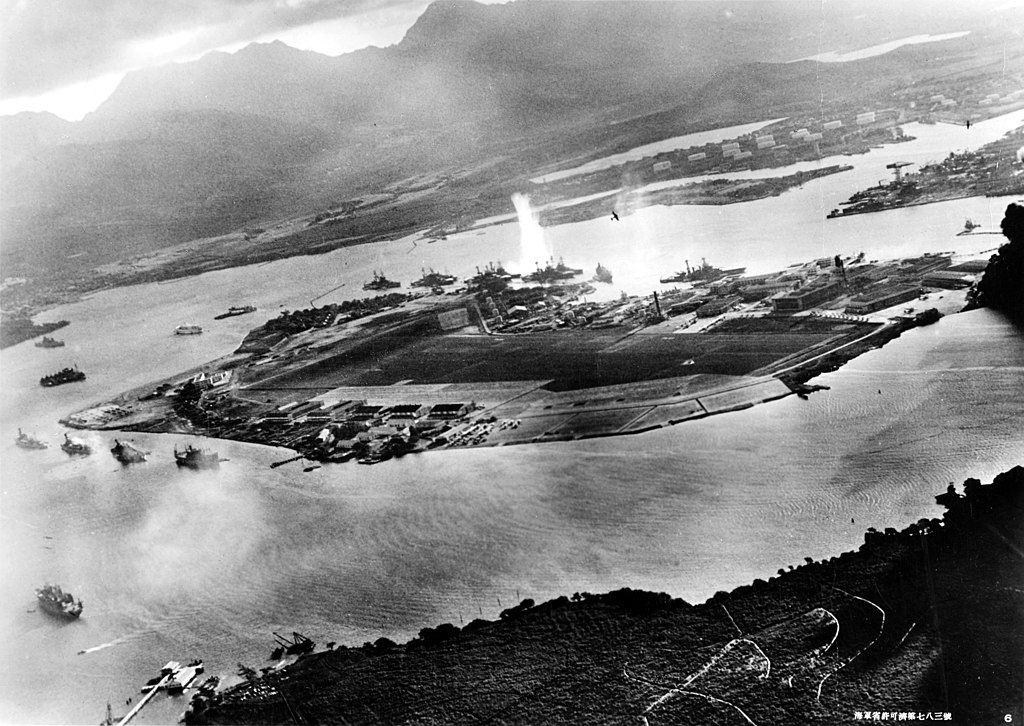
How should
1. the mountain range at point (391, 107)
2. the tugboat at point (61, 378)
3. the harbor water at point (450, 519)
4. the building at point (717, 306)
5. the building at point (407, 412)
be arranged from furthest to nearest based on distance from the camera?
the mountain range at point (391, 107)
the tugboat at point (61, 378)
the building at point (717, 306)
the building at point (407, 412)
the harbor water at point (450, 519)

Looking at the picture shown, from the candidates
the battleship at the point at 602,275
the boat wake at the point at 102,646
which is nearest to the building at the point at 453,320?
the battleship at the point at 602,275

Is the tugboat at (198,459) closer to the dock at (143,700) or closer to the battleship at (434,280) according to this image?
the dock at (143,700)

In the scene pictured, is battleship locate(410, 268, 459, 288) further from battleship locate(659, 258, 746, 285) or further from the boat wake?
the boat wake

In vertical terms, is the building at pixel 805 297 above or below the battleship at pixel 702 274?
below

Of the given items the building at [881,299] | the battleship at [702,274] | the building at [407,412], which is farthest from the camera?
the battleship at [702,274]

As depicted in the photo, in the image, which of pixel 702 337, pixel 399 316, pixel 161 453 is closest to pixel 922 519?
pixel 702 337
